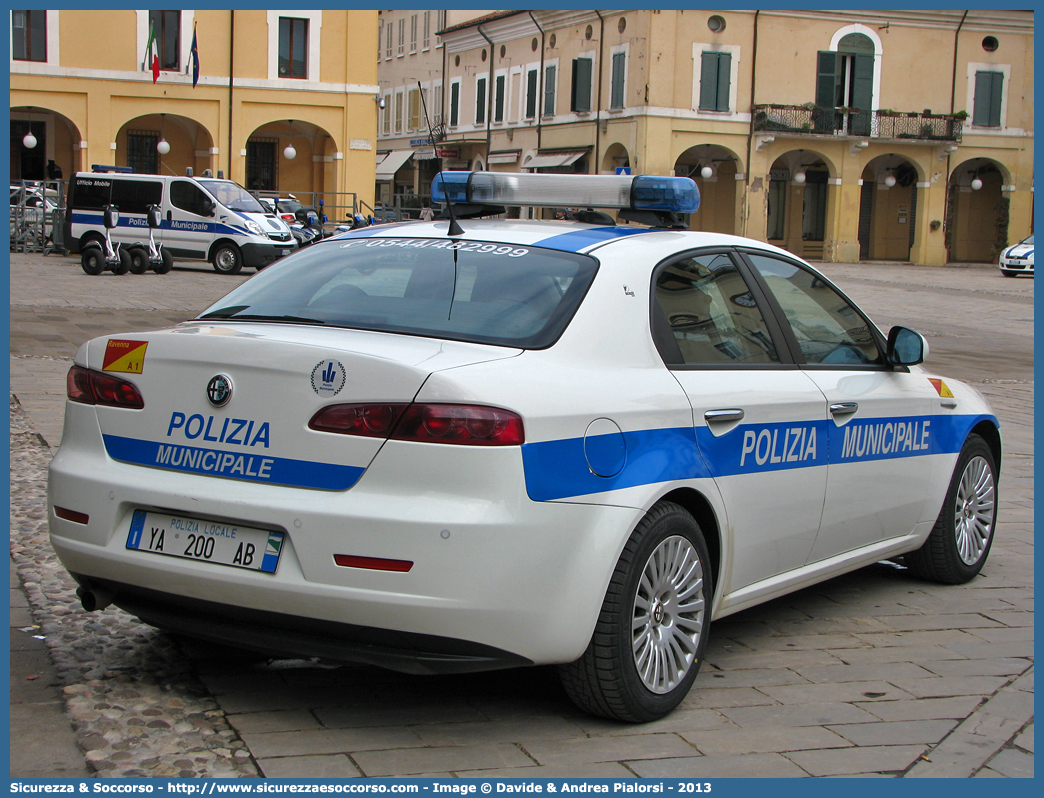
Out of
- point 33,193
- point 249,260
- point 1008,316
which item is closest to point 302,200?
point 33,193

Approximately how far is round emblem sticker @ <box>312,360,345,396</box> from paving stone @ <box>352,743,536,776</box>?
0.99 m

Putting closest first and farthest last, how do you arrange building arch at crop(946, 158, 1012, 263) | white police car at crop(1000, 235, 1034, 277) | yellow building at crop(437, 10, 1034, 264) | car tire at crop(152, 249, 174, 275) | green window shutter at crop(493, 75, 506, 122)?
car tire at crop(152, 249, 174, 275) → white police car at crop(1000, 235, 1034, 277) → yellow building at crop(437, 10, 1034, 264) → building arch at crop(946, 158, 1012, 263) → green window shutter at crop(493, 75, 506, 122)

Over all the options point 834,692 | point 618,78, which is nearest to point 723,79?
point 618,78

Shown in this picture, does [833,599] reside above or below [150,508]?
below

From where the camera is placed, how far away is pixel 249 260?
27.3 m

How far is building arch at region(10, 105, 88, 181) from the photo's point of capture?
42469mm

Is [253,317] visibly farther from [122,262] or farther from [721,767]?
[122,262]

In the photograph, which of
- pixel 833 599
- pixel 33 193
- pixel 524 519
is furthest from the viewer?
pixel 33 193

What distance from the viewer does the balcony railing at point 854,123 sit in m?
47.0

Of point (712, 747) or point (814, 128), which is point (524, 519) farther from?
point (814, 128)

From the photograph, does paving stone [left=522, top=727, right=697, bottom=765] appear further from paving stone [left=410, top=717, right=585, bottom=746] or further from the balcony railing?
the balcony railing

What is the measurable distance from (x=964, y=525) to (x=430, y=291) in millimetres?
2992

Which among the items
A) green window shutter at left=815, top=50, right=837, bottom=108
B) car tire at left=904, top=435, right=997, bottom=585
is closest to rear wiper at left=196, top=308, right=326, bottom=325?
car tire at left=904, top=435, right=997, bottom=585

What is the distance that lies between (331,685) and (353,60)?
4019 cm
